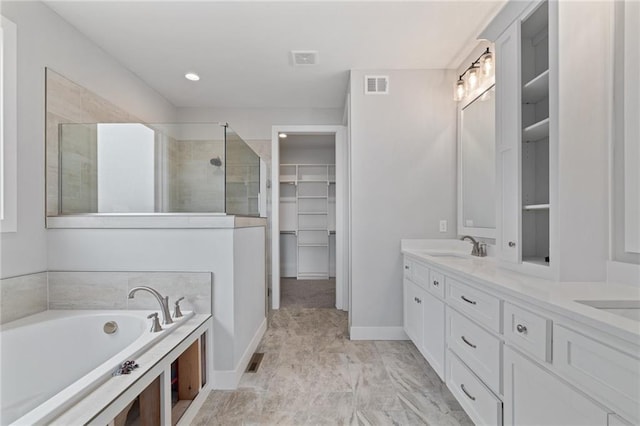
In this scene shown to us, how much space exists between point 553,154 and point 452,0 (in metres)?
1.35

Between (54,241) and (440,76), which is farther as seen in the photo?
(440,76)

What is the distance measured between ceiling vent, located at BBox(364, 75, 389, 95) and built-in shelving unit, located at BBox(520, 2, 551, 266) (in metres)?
1.35

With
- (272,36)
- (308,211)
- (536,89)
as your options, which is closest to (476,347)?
(536,89)

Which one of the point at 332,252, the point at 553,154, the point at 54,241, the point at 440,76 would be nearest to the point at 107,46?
the point at 54,241

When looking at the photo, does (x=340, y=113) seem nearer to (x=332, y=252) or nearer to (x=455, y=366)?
(x=332, y=252)

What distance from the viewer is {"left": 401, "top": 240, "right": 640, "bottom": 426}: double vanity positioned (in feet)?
2.67

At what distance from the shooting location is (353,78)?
9.70 ft

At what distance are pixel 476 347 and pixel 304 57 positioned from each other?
2603mm

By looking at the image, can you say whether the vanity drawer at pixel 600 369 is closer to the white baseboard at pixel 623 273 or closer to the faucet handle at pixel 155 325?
the white baseboard at pixel 623 273

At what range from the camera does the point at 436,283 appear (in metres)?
2.04

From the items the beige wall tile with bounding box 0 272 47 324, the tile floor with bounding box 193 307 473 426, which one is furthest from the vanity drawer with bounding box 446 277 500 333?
the beige wall tile with bounding box 0 272 47 324

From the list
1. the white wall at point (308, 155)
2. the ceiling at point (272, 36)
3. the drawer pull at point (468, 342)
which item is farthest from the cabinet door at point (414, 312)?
the white wall at point (308, 155)

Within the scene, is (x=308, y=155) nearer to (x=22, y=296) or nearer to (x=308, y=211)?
(x=308, y=211)

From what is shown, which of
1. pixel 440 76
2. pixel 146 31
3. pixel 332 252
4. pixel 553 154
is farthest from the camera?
pixel 332 252
